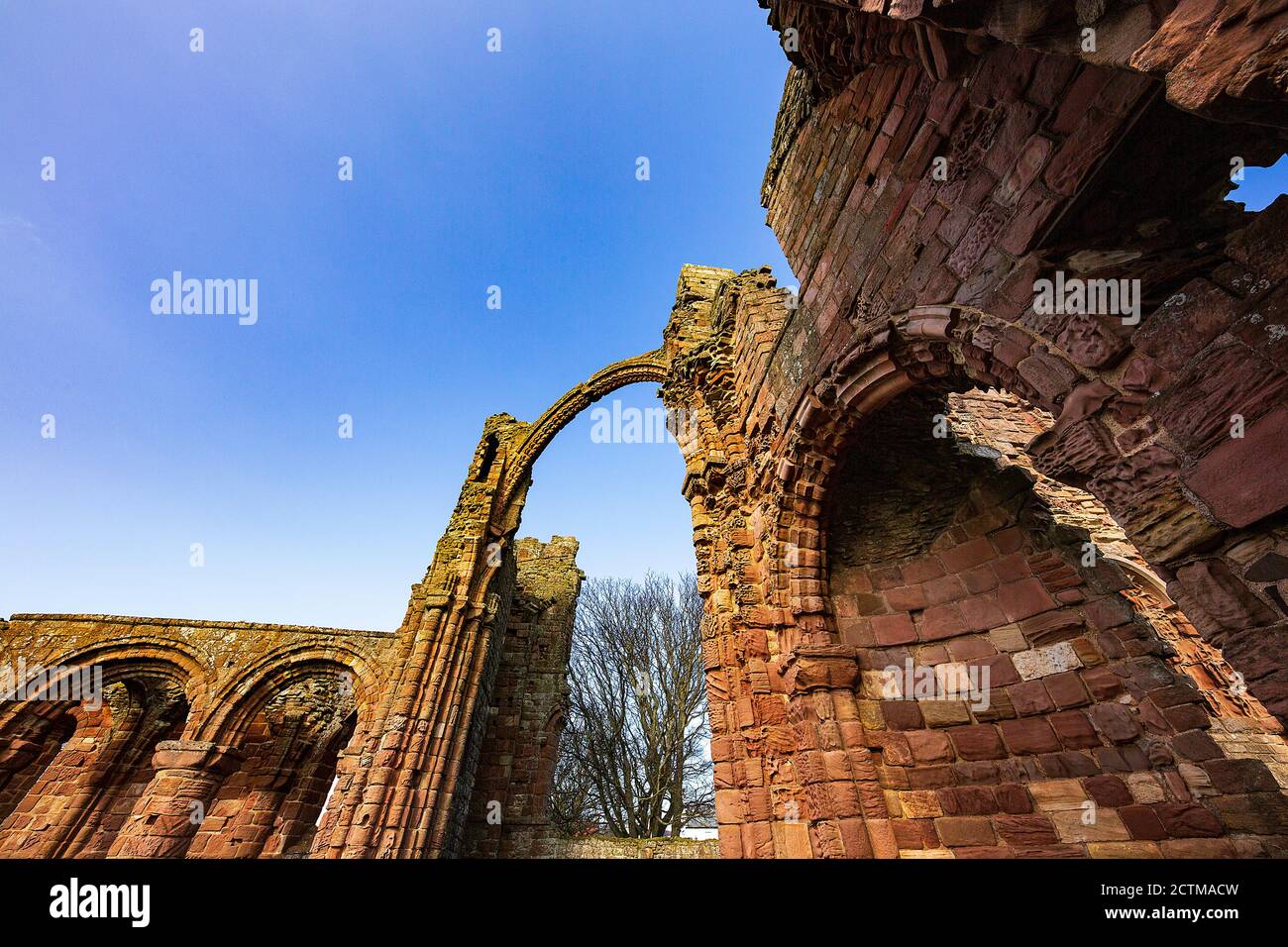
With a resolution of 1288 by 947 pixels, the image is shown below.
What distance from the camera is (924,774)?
4605mm

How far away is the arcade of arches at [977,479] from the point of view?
6.44 feet

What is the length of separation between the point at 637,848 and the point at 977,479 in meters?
10.2

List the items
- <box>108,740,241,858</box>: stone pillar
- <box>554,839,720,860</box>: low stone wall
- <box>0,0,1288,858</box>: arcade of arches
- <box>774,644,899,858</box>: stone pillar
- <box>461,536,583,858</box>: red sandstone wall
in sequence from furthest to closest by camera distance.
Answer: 1. <box>461,536,583,858</box>: red sandstone wall
2. <box>554,839,720,860</box>: low stone wall
3. <box>108,740,241,858</box>: stone pillar
4. <box>774,644,899,858</box>: stone pillar
5. <box>0,0,1288,858</box>: arcade of arches

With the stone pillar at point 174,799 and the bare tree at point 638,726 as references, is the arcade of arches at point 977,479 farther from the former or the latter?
the bare tree at point 638,726

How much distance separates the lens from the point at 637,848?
10.9 metres

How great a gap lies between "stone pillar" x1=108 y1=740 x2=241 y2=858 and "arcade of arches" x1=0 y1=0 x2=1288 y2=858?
0.07 m

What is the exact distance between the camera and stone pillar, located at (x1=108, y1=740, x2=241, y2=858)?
31.3 feet

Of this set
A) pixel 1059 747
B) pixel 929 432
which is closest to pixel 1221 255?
pixel 929 432

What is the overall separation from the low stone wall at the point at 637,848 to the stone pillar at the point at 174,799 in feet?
23.5
